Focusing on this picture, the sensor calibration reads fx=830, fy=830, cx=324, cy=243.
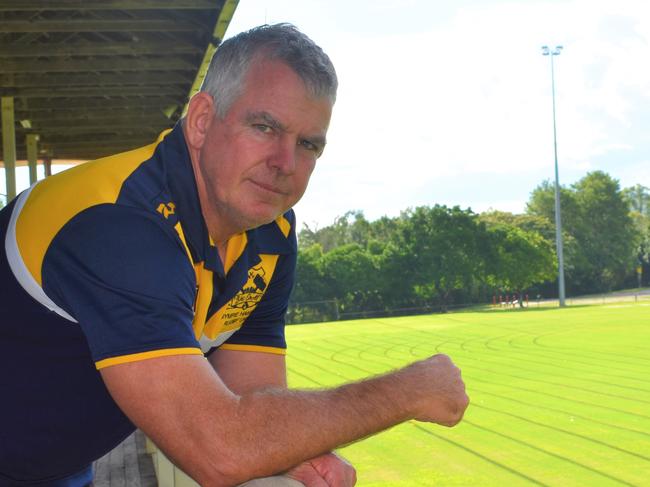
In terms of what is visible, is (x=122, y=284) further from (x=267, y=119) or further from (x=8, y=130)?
(x=8, y=130)

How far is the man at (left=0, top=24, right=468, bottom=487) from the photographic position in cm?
116

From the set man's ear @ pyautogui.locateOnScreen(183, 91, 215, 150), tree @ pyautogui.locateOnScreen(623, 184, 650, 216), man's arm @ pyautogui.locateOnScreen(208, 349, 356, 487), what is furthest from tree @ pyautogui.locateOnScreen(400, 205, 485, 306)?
tree @ pyautogui.locateOnScreen(623, 184, 650, 216)

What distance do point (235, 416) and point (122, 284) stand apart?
247mm

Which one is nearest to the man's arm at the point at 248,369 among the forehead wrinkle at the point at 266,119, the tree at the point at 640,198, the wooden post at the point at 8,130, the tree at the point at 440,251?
the forehead wrinkle at the point at 266,119

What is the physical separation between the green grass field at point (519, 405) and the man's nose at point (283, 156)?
5.82 metres

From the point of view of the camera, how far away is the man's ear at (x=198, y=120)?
1.43 metres

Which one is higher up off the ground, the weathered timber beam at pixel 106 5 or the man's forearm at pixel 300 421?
the weathered timber beam at pixel 106 5

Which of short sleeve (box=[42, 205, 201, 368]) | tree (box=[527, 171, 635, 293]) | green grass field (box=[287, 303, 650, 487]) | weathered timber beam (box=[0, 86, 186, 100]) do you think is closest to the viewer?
short sleeve (box=[42, 205, 201, 368])

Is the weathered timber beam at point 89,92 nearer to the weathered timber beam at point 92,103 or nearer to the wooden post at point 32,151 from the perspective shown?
the weathered timber beam at point 92,103

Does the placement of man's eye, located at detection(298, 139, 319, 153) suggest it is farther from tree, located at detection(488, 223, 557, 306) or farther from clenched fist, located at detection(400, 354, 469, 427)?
tree, located at detection(488, 223, 557, 306)

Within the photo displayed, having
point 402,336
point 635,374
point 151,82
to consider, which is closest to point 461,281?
point 402,336

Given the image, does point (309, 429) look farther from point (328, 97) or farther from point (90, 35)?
point (90, 35)

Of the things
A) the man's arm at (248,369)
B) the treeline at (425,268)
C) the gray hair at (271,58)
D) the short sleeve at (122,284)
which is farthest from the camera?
the treeline at (425,268)

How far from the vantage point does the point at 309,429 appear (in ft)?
3.92
